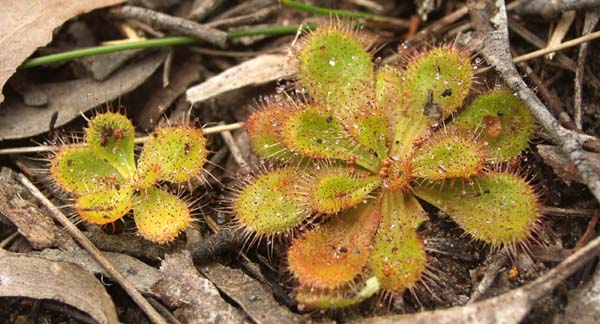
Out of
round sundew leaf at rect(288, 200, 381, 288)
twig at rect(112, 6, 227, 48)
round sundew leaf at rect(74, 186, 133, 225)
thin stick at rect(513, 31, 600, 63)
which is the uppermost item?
twig at rect(112, 6, 227, 48)

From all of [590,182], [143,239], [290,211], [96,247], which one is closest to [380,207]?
[290,211]

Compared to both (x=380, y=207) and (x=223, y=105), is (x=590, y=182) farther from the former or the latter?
(x=223, y=105)

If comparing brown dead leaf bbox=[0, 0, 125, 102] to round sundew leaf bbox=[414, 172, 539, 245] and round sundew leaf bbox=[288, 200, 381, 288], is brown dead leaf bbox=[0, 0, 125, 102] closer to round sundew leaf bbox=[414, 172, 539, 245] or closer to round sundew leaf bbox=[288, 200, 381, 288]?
round sundew leaf bbox=[288, 200, 381, 288]

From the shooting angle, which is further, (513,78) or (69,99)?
(69,99)

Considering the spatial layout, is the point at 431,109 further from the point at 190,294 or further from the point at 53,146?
the point at 53,146

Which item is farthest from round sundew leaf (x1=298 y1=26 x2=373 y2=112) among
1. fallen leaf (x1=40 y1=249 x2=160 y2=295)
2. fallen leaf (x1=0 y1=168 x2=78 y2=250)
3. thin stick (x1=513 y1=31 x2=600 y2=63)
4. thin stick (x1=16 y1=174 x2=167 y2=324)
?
fallen leaf (x1=0 y1=168 x2=78 y2=250)

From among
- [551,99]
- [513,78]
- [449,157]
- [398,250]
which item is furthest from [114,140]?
[551,99]
